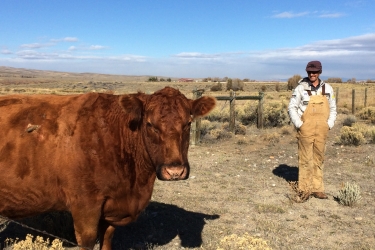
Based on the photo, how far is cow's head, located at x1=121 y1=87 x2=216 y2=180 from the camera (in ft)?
10.4

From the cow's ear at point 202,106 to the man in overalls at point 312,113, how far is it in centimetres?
303

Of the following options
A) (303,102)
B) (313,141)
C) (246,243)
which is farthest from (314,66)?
(246,243)

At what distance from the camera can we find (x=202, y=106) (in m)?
3.79

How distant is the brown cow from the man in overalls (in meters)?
3.13

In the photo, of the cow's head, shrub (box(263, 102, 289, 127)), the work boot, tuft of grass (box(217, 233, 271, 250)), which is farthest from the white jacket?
shrub (box(263, 102, 289, 127))

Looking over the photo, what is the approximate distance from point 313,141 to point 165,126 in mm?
4094

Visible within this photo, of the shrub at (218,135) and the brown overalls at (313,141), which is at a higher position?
the brown overalls at (313,141)

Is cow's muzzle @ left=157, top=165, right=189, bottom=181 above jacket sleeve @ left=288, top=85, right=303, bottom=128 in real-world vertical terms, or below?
below

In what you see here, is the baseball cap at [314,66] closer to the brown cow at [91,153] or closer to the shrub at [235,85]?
the brown cow at [91,153]

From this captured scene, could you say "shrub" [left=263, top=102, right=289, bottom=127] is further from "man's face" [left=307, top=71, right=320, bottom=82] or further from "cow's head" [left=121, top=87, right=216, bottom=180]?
"cow's head" [left=121, top=87, right=216, bottom=180]

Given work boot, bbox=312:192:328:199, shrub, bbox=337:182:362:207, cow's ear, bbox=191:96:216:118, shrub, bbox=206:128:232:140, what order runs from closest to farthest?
cow's ear, bbox=191:96:216:118
shrub, bbox=337:182:362:207
work boot, bbox=312:192:328:199
shrub, bbox=206:128:232:140

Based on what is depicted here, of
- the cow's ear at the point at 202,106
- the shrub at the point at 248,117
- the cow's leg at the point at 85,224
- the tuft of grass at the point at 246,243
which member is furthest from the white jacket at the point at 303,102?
the shrub at the point at 248,117

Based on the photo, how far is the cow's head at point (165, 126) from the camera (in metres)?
3.17

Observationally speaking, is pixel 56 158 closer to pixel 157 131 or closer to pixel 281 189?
pixel 157 131
